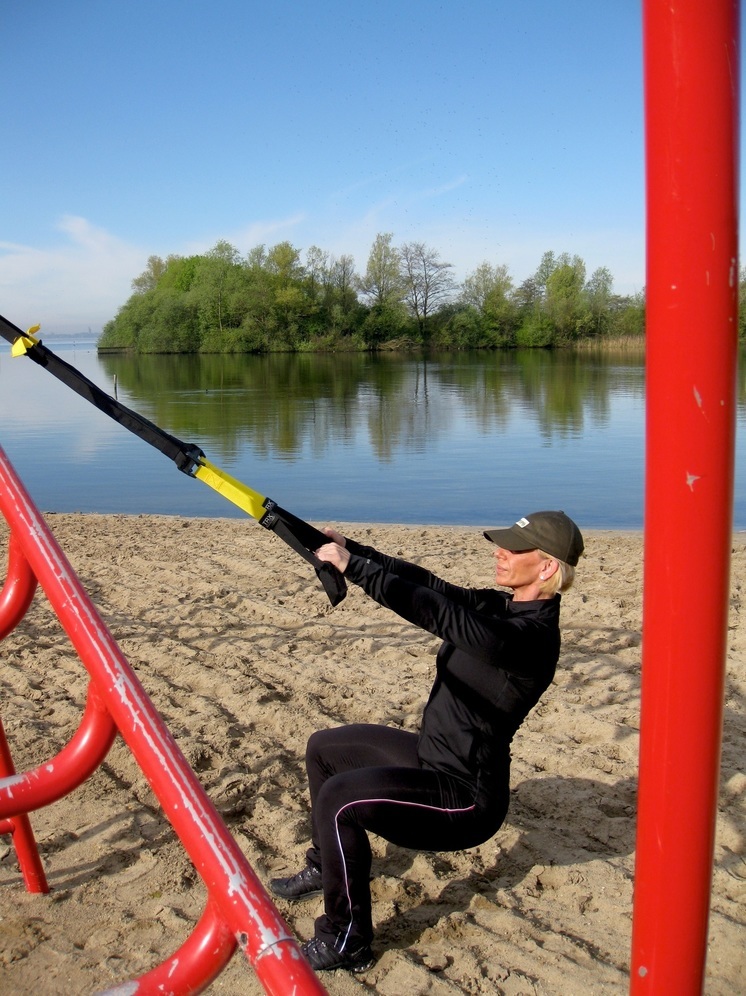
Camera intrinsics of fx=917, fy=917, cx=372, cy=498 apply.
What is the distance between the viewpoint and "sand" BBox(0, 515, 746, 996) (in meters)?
2.78

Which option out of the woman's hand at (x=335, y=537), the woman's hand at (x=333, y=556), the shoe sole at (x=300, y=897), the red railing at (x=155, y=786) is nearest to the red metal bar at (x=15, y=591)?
the red railing at (x=155, y=786)

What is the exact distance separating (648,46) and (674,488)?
1.50 feet

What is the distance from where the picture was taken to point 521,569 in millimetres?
2771

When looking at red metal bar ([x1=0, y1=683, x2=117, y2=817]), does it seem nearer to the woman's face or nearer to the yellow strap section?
the yellow strap section

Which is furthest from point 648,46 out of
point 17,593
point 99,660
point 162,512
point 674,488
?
point 162,512

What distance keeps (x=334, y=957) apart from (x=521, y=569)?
4.17ft

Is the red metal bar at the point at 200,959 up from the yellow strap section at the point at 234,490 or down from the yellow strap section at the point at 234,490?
down

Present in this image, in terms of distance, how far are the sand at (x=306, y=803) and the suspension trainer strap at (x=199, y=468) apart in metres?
1.25

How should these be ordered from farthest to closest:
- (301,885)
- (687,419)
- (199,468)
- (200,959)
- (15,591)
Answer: (301,885) → (199,468) → (15,591) → (200,959) → (687,419)

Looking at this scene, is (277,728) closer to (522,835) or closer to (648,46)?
(522,835)

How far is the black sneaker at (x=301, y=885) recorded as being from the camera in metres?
3.09

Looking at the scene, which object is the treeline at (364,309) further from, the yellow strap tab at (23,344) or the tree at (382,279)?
the yellow strap tab at (23,344)

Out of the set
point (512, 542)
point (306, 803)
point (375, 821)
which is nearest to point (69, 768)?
point (375, 821)

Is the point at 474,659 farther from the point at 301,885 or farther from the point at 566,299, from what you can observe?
the point at 566,299
